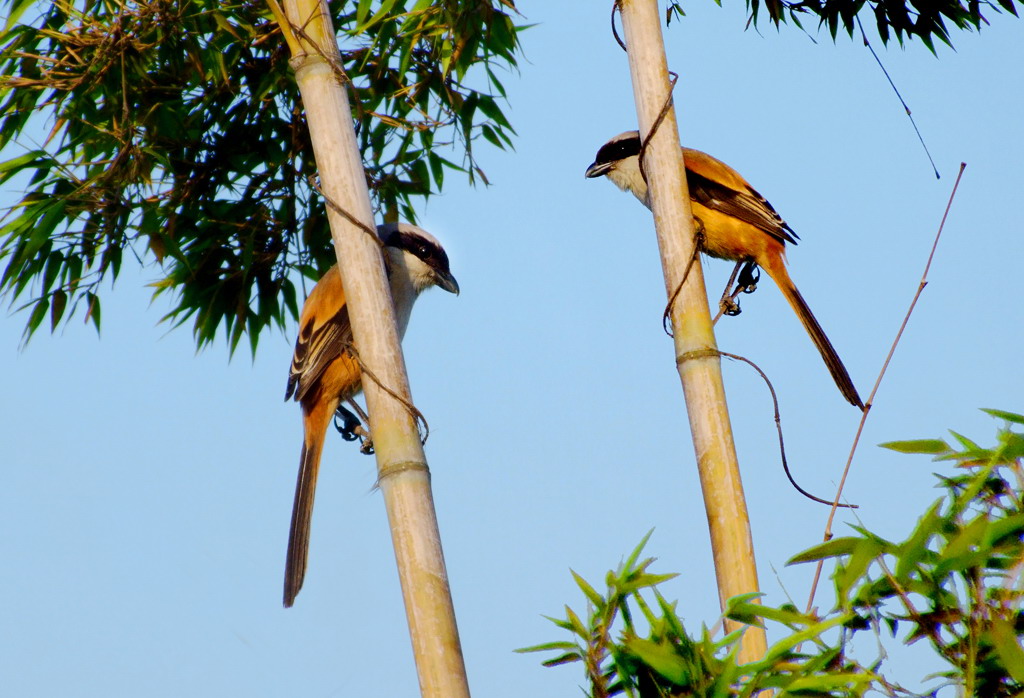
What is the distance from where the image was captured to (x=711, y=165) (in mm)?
4223

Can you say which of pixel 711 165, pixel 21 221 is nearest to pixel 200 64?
pixel 21 221

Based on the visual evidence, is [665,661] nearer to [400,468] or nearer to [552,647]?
[552,647]

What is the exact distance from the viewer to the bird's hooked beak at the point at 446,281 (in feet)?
14.3

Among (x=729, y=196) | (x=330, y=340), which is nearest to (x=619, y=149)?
(x=729, y=196)

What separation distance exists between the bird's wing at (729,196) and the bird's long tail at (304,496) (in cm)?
157

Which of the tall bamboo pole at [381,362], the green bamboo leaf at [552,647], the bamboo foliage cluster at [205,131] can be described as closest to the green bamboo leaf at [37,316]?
the bamboo foliage cluster at [205,131]

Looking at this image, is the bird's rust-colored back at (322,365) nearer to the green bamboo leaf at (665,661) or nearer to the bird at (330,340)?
the bird at (330,340)

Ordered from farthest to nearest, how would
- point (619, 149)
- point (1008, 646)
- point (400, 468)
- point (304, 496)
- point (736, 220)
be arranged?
1. point (619, 149)
2. point (736, 220)
3. point (304, 496)
4. point (400, 468)
5. point (1008, 646)

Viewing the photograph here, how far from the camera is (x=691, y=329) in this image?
243 centimetres

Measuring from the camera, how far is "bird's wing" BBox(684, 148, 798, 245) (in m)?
4.10

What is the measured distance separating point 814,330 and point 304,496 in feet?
5.73

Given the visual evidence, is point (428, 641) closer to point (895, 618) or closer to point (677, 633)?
Answer: point (677, 633)

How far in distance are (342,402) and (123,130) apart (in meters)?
1.23

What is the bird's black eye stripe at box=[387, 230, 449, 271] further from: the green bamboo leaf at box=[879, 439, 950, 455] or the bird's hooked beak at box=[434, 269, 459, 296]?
the green bamboo leaf at box=[879, 439, 950, 455]
